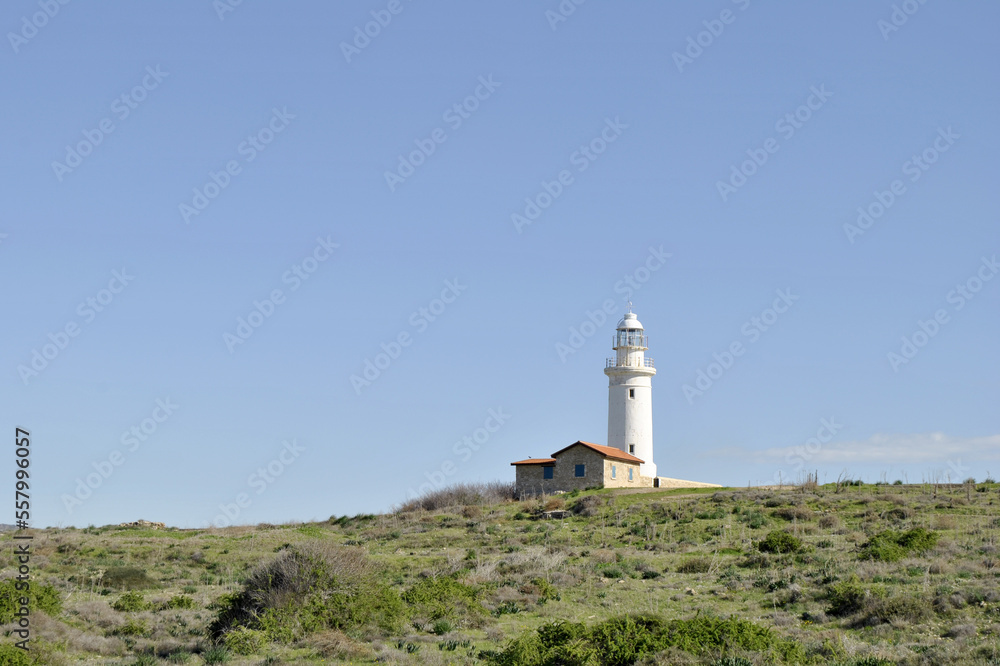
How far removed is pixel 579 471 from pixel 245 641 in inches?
1500

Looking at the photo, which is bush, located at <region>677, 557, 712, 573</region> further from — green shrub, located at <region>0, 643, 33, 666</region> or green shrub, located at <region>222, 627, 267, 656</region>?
green shrub, located at <region>0, 643, 33, 666</region>

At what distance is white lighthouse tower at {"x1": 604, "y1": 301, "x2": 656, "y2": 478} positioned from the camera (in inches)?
2352

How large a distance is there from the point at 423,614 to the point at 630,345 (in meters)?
40.9

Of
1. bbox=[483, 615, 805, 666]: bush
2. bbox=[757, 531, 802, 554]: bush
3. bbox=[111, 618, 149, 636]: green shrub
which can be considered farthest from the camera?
bbox=[757, 531, 802, 554]: bush

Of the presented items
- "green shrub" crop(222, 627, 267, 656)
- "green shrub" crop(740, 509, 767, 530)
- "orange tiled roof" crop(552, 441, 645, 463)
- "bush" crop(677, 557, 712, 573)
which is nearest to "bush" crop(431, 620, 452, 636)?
"green shrub" crop(222, 627, 267, 656)

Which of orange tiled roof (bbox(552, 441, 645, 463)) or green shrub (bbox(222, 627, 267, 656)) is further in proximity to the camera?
orange tiled roof (bbox(552, 441, 645, 463))

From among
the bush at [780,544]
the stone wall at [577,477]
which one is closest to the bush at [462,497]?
the stone wall at [577,477]

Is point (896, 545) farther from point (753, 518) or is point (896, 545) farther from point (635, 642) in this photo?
point (635, 642)

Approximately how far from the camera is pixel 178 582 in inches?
1200

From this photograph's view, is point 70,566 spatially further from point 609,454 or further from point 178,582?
point 609,454

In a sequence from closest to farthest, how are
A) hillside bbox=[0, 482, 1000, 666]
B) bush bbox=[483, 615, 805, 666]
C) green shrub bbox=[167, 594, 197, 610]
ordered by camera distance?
bush bbox=[483, 615, 805, 666] → hillside bbox=[0, 482, 1000, 666] → green shrub bbox=[167, 594, 197, 610]

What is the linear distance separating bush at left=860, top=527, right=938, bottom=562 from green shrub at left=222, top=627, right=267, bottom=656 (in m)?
16.2

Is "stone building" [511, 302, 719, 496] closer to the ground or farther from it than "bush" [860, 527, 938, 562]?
farther from it

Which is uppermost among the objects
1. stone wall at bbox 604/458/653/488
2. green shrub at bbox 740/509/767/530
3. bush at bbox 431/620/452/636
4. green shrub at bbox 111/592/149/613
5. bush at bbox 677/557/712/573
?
stone wall at bbox 604/458/653/488
